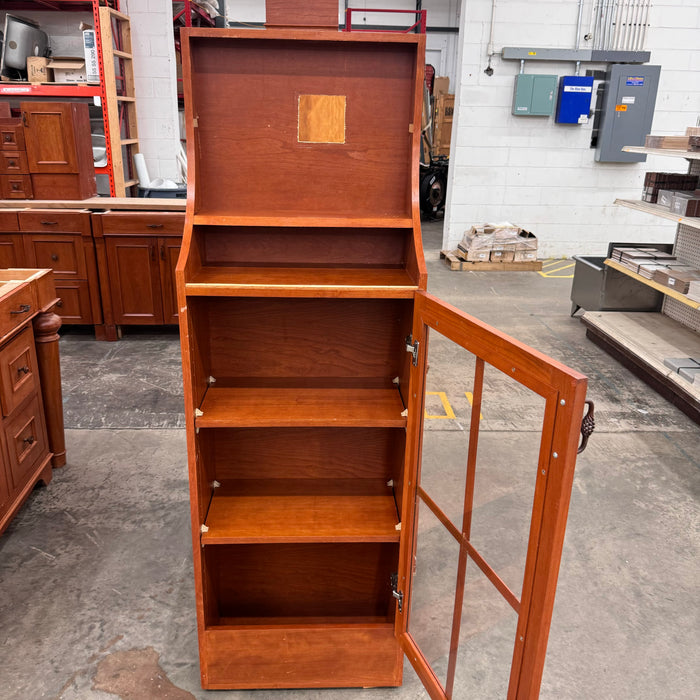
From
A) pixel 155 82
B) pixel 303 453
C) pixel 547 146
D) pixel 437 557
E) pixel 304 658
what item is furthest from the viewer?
pixel 547 146

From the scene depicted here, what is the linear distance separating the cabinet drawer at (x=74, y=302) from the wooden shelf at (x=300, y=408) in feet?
11.1

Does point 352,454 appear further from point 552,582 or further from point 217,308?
point 552,582

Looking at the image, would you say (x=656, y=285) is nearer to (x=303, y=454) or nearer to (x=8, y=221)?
(x=303, y=454)

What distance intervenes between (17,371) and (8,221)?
8.12 feet

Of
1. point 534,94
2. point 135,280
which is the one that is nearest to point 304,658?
point 135,280

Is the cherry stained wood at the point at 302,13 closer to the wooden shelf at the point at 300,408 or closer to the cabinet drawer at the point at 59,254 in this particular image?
the wooden shelf at the point at 300,408

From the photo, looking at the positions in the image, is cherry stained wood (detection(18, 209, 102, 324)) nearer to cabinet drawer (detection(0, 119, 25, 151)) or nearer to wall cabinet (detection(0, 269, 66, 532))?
cabinet drawer (detection(0, 119, 25, 151))

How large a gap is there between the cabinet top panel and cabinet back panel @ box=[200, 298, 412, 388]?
0.97ft

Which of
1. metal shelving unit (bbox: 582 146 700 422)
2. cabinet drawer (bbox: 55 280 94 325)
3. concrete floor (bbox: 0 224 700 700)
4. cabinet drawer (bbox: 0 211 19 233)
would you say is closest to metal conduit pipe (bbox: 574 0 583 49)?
metal shelving unit (bbox: 582 146 700 422)

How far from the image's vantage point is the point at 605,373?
4586 millimetres

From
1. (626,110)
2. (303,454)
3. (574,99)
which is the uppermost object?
(574,99)

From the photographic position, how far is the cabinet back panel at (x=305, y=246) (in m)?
1.96

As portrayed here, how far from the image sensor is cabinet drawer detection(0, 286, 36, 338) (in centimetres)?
→ 251

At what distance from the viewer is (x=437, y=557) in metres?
2.59
